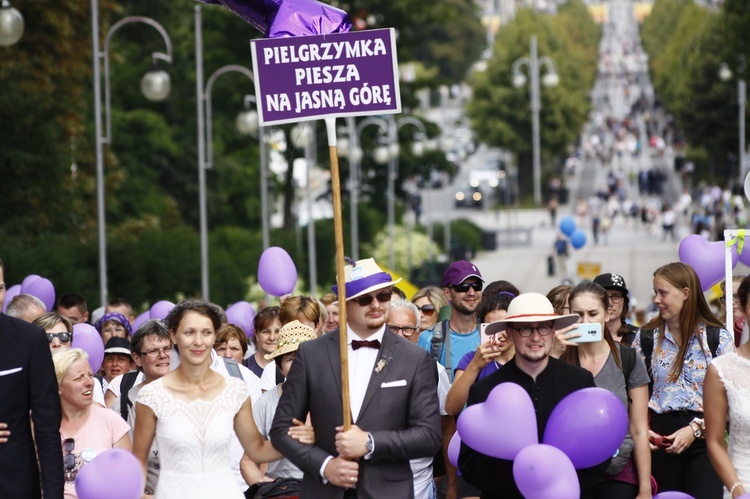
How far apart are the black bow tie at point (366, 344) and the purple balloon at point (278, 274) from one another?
20.7 ft

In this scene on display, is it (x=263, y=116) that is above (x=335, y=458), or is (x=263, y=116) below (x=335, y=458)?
above

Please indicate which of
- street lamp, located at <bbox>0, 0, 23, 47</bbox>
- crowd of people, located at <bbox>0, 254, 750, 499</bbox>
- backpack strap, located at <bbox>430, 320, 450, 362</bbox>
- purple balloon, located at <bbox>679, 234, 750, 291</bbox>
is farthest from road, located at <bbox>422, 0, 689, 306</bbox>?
crowd of people, located at <bbox>0, 254, 750, 499</bbox>

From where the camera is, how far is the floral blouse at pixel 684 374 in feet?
30.6

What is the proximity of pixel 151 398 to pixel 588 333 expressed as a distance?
211cm

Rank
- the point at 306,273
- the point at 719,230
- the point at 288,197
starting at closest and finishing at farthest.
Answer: the point at 306,273 → the point at 288,197 → the point at 719,230

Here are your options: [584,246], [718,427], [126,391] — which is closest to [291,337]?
[126,391]

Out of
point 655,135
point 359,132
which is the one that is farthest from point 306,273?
point 655,135

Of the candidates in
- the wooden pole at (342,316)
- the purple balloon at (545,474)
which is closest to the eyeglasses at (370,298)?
the wooden pole at (342,316)

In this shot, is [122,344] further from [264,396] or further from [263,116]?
[263,116]

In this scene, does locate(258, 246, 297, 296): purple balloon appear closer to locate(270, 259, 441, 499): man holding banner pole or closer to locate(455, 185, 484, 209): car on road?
locate(270, 259, 441, 499): man holding banner pole

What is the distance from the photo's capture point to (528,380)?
25.0 feet

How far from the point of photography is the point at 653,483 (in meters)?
8.90

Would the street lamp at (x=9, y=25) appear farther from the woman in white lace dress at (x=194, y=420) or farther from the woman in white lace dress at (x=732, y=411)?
the woman in white lace dress at (x=732, y=411)

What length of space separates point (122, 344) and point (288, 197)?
1582 inches
